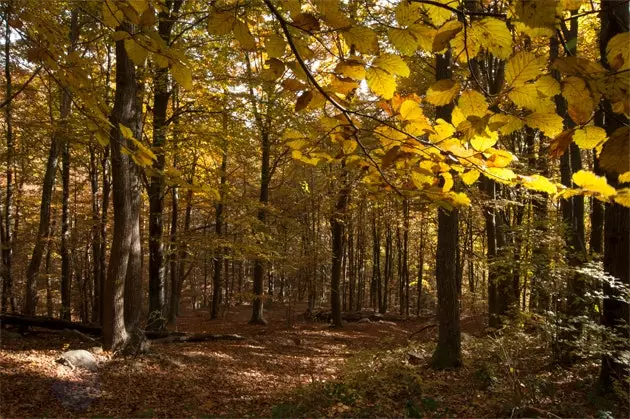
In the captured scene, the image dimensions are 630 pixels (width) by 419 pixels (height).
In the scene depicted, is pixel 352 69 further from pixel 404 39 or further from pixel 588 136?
pixel 588 136

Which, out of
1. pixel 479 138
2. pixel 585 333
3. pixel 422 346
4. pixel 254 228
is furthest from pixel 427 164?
pixel 254 228

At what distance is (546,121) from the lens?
38.7 inches

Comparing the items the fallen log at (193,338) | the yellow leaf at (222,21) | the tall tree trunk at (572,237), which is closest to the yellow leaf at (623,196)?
the yellow leaf at (222,21)

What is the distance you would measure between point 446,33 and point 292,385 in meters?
7.41

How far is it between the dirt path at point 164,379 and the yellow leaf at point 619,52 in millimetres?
5823

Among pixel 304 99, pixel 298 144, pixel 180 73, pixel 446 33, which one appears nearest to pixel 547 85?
pixel 446 33

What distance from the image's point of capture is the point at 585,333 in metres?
4.92

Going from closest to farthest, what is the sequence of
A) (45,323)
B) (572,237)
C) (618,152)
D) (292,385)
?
(618,152)
(572,237)
(292,385)
(45,323)

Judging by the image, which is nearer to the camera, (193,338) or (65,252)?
(193,338)

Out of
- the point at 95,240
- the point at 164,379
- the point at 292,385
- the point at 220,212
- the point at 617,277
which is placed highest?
the point at 220,212

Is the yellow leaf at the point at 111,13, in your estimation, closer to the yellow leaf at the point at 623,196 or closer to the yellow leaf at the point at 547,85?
the yellow leaf at the point at 547,85

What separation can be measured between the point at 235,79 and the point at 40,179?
12463 mm

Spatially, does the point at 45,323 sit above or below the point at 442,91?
below

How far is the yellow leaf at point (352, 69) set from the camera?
104cm
